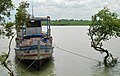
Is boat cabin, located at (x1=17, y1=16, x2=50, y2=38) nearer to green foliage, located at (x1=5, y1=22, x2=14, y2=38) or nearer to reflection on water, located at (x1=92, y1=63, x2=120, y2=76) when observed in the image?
reflection on water, located at (x1=92, y1=63, x2=120, y2=76)

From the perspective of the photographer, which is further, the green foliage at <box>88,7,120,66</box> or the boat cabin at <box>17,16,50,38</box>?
the boat cabin at <box>17,16,50,38</box>

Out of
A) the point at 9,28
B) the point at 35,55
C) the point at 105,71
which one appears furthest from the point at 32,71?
the point at 9,28

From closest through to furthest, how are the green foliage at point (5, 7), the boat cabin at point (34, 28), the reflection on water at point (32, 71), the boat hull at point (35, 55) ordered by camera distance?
1. the green foliage at point (5, 7)
2. the reflection on water at point (32, 71)
3. the boat hull at point (35, 55)
4. the boat cabin at point (34, 28)

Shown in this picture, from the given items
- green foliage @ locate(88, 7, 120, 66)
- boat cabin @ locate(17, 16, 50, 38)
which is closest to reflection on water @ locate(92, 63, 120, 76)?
green foliage @ locate(88, 7, 120, 66)

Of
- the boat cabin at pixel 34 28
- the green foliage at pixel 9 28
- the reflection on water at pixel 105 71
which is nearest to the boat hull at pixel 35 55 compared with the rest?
the boat cabin at pixel 34 28

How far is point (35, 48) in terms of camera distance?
21078mm

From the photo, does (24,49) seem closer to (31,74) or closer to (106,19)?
(31,74)

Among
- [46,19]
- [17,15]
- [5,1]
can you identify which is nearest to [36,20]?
[46,19]

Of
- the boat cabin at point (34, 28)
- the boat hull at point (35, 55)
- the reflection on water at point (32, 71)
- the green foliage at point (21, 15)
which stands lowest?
the reflection on water at point (32, 71)

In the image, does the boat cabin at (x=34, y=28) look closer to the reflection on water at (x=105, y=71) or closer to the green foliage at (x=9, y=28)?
the reflection on water at (x=105, y=71)

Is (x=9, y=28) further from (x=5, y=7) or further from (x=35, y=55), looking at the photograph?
(x=35, y=55)

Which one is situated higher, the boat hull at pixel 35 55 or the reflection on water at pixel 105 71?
the boat hull at pixel 35 55

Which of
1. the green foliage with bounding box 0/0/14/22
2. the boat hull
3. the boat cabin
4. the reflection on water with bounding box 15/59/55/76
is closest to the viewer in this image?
the green foliage with bounding box 0/0/14/22

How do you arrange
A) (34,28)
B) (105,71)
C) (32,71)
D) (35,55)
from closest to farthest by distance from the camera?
1. (35,55)
2. (32,71)
3. (105,71)
4. (34,28)
